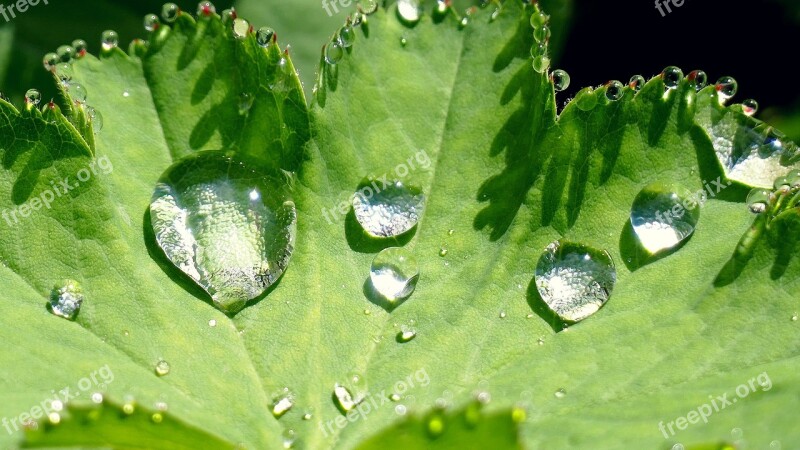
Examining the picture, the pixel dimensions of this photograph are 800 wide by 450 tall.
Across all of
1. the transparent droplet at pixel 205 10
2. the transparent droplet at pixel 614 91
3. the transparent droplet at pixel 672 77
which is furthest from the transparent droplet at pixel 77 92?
the transparent droplet at pixel 672 77

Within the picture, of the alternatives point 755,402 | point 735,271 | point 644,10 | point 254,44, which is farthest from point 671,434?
point 644,10

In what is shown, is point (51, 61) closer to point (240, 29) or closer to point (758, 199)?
point (240, 29)

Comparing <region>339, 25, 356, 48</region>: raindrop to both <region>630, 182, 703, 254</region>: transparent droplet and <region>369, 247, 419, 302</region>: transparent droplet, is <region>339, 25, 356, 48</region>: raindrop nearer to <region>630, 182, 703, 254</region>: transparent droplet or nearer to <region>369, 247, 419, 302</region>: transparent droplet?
<region>369, 247, 419, 302</region>: transparent droplet

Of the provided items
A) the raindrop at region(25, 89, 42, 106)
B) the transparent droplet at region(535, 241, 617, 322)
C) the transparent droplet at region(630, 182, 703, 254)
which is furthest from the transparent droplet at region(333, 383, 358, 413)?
the raindrop at region(25, 89, 42, 106)

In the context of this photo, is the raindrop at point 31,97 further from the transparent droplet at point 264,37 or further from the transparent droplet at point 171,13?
the transparent droplet at point 264,37

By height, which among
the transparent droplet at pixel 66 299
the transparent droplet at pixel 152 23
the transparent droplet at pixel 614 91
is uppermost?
the transparent droplet at pixel 614 91

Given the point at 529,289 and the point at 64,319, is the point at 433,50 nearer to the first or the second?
the point at 529,289

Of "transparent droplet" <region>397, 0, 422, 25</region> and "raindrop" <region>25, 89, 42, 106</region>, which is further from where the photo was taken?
"transparent droplet" <region>397, 0, 422, 25</region>
